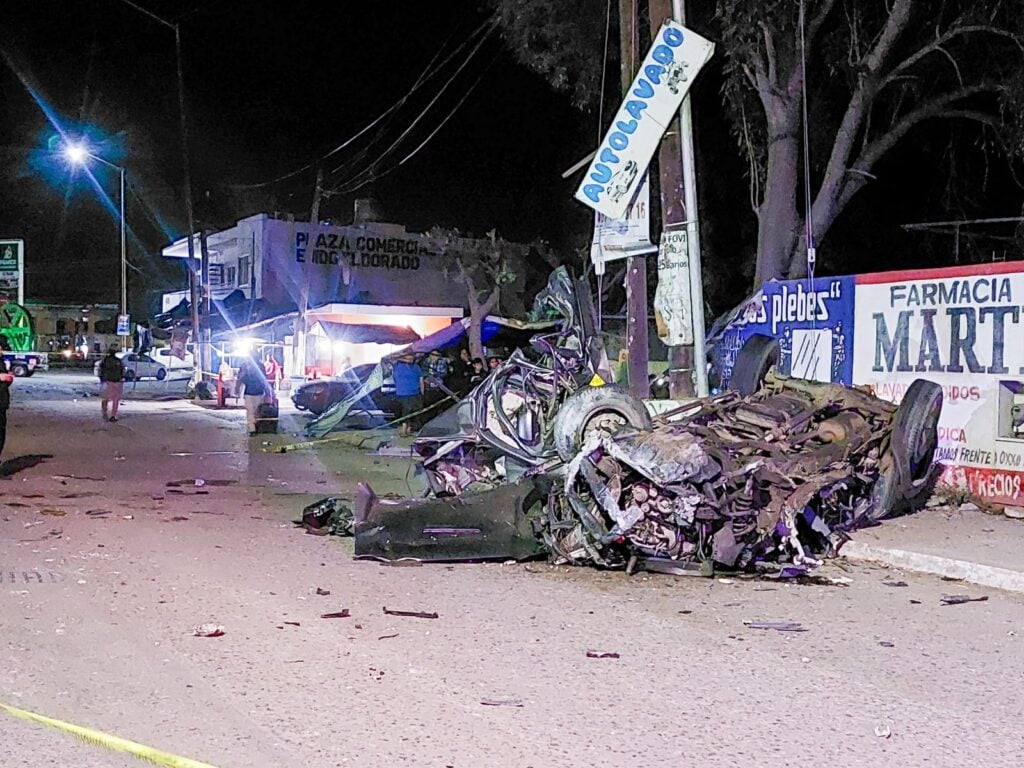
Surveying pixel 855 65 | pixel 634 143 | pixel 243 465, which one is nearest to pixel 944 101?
pixel 855 65

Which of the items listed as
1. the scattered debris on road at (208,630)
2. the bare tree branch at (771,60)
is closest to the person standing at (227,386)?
the bare tree branch at (771,60)

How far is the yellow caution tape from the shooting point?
15.3ft

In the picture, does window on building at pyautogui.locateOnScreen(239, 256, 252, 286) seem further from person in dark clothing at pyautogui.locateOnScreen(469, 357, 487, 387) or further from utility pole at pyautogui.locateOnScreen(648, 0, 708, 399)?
utility pole at pyautogui.locateOnScreen(648, 0, 708, 399)

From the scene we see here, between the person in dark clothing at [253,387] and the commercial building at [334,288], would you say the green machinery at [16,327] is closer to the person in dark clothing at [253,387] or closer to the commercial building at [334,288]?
the commercial building at [334,288]

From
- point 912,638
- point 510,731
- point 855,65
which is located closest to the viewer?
point 510,731

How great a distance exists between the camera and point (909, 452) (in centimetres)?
1027

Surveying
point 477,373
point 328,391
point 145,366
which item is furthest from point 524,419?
point 145,366

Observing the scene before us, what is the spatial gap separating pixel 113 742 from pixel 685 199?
8.75 metres

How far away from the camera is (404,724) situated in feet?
17.0

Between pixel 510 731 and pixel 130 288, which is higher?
pixel 130 288

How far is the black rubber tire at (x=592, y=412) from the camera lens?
416 inches

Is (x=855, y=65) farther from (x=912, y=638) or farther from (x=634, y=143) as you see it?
(x=912, y=638)

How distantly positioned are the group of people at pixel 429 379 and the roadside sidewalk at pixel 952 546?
10.8 m

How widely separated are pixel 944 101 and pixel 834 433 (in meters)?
9.73
